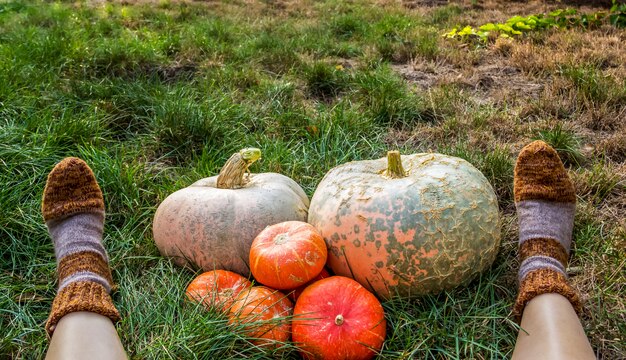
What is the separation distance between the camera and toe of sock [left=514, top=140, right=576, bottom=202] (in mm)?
2527

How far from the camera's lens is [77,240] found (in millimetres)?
2385

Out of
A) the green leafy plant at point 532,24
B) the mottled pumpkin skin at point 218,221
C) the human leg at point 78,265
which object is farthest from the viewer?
the green leafy plant at point 532,24

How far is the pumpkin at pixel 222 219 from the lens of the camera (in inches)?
93.3

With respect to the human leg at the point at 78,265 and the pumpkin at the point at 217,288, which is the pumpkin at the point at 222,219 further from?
the human leg at the point at 78,265

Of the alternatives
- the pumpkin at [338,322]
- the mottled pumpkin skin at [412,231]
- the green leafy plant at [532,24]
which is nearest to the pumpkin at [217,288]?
the pumpkin at [338,322]

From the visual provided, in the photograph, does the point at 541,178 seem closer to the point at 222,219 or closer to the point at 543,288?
the point at 543,288

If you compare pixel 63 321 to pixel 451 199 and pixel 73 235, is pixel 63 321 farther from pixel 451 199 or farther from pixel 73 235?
pixel 451 199

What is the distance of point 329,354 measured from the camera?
197 centimetres

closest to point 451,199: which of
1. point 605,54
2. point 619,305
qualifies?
point 619,305

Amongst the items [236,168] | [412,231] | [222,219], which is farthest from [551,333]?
[236,168]

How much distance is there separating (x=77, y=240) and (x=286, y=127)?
1593 mm

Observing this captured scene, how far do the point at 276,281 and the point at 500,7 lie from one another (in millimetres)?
5730

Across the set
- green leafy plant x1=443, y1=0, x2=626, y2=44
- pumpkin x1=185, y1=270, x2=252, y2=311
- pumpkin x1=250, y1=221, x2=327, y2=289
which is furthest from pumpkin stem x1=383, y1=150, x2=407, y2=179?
green leafy plant x1=443, y1=0, x2=626, y2=44

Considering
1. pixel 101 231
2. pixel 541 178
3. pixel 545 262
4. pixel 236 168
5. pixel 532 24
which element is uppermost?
pixel 236 168
